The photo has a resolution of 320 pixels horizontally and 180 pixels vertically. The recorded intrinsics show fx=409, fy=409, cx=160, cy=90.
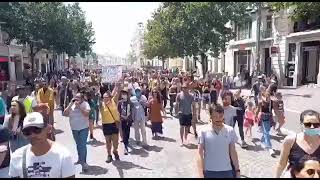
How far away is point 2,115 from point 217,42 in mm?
23769

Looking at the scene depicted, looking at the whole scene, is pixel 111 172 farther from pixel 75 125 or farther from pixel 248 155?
pixel 248 155

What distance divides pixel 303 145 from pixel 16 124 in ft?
15.4

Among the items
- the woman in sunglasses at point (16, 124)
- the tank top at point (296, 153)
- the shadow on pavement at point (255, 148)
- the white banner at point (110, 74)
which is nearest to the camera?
the tank top at point (296, 153)

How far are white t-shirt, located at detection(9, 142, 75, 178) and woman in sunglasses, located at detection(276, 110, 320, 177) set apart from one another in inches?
80.3

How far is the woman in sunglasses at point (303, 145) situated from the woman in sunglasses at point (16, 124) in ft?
13.9

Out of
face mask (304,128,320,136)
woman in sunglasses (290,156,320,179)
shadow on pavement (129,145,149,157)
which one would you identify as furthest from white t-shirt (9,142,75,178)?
shadow on pavement (129,145,149,157)

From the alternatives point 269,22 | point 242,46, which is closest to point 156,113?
point 269,22

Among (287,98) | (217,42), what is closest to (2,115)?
(287,98)

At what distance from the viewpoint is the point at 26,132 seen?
127 inches

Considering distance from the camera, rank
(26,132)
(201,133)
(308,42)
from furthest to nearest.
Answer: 1. (308,42)
2. (201,133)
3. (26,132)

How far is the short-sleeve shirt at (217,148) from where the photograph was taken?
4762 mm

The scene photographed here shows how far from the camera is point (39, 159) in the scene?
10.6ft

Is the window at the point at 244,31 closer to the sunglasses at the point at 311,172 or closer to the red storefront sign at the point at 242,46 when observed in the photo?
the red storefront sign at the point at 242,46

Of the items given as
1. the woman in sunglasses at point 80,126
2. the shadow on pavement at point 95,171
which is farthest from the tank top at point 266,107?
the woman in sunglasses at point 80,126
